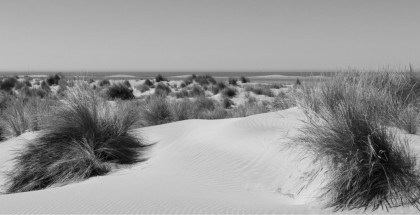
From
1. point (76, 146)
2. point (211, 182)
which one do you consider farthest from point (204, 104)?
point (211, 182)

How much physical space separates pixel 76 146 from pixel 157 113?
505 centimetres

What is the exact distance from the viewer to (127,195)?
3941 millimetres

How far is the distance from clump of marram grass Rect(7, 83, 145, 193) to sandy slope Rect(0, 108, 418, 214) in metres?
0.55

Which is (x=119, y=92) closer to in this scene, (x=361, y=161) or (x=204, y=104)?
(x=204, y=104)

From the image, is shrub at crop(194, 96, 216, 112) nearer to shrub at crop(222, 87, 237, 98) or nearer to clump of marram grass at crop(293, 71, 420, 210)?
shrub at crop(222, 87, 237, 98)

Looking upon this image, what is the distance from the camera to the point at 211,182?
14.9ft

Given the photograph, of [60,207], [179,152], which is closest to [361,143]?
[60,207]

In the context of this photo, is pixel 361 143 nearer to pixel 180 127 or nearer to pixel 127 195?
pixel 127 195

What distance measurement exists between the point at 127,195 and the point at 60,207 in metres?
0.65

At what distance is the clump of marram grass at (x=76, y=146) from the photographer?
5676mm

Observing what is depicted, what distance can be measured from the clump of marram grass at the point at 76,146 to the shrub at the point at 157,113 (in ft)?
11.0

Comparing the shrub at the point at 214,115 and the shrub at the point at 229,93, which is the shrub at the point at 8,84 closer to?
the shrub at the point at 229,93

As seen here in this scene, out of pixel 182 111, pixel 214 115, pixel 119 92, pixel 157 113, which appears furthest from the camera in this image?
pixel 119 92

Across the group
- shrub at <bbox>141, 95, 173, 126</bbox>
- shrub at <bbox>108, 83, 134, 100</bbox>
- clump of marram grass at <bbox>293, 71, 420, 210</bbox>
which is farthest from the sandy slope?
shrub at <bbox>108, 83, 134, 100</bbox>
